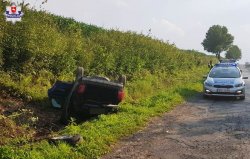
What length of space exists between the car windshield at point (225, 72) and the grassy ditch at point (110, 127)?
1601 millimetres

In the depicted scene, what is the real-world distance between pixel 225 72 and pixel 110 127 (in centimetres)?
1102

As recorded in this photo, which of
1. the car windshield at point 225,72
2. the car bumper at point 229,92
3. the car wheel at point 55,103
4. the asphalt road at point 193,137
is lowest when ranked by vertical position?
A: the asphalt road at point 193,137

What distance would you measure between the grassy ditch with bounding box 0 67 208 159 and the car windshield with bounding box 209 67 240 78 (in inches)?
63.0

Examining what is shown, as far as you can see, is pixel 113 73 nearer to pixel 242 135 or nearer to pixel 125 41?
pixel 125 41

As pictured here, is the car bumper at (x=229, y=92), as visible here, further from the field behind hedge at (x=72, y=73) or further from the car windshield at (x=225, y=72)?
the field behind hedge at (x=72, y=73)

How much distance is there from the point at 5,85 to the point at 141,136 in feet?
15.5

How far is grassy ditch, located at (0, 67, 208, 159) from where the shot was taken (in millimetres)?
8078

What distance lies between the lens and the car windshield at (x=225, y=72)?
1990cm

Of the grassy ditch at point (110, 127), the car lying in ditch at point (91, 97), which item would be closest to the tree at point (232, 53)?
the grassy ditch at point (110, 127)

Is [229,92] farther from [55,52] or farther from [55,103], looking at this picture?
[55,103]

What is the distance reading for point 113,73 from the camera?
19453 millimetres

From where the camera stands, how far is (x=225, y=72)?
2033 cm

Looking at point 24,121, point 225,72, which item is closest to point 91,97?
point 24,121

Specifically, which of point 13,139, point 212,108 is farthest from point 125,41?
point 13,139
